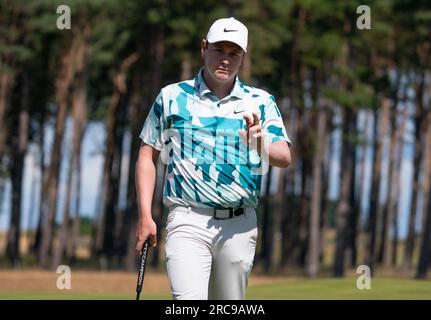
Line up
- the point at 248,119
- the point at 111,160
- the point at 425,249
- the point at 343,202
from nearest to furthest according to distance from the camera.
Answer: the point at 248,119
the point at 425,249
the point at 343,202
the point at 111,160

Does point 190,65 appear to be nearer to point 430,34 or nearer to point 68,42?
point 68,42

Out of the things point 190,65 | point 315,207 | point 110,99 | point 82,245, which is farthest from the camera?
point 82,245

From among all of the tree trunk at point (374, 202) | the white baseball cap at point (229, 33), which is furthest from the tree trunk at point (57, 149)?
the white baseball cap at point (229, 33)

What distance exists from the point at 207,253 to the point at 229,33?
1.31 m

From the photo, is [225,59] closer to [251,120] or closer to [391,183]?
[251,120]

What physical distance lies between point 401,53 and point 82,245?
57.7 meters

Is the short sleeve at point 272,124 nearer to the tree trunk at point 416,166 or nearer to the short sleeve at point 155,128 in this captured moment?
the short sleeve at point 155,128

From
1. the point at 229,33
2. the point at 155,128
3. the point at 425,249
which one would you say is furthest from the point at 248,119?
the point at 425,249

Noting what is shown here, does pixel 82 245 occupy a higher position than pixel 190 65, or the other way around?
pixel 190 65

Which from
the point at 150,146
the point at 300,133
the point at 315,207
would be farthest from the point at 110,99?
the point at 150,146

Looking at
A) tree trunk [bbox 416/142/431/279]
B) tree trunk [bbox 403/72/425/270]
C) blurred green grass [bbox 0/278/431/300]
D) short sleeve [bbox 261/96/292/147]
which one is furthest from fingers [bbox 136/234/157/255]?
tree trunk [bbox 403/72/425/270]

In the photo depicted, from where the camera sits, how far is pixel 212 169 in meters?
6.23

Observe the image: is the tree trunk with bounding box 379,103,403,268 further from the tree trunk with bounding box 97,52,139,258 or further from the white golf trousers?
the white golf trousers

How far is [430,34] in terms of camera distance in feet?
132
